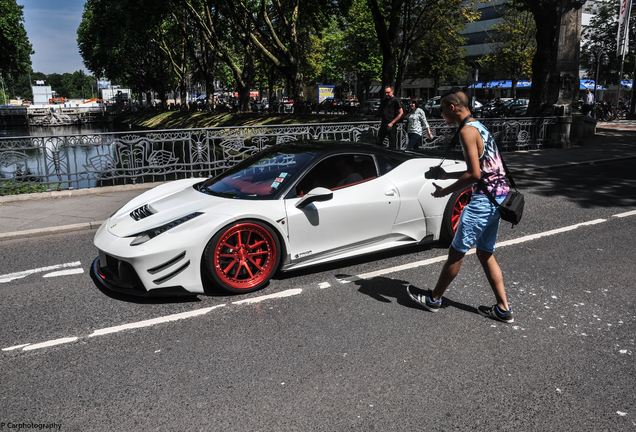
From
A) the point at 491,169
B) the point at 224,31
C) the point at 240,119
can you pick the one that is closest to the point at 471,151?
the point at 491,169

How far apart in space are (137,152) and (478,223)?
887 cm

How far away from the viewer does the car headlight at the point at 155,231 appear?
4.25 m

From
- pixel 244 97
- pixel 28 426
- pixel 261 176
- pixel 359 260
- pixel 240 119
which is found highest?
pixel 244 97

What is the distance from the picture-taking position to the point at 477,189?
3836 mm

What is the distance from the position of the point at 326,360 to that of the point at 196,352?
0.92 metres

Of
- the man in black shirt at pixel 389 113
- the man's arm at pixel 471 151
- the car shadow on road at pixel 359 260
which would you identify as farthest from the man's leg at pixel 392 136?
the man's arm at pixel 471 151

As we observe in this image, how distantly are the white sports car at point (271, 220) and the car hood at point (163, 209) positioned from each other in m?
0.01

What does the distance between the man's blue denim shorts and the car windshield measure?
172cm

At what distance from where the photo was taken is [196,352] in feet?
11.8

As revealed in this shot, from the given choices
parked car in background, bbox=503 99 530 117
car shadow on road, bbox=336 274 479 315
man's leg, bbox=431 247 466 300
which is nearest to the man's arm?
man's leg, bbox=431 247 466 300

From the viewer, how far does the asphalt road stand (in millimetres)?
2867

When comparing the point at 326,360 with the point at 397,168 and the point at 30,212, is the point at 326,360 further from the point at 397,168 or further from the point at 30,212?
the point at 30,212

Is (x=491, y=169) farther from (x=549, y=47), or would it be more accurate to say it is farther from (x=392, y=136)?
(x=549, y=47)

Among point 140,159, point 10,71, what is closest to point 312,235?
point 140,159
